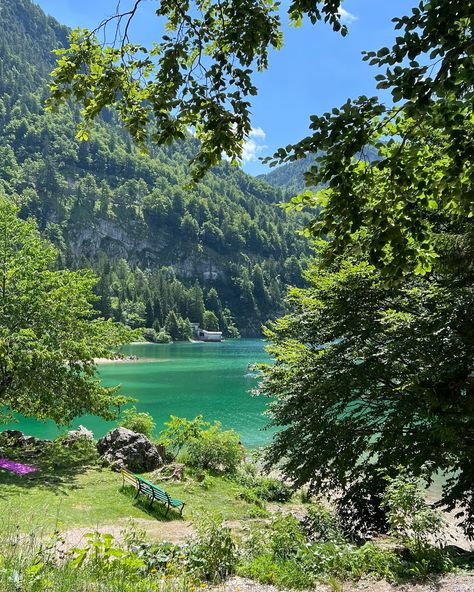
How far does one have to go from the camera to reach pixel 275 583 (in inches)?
257

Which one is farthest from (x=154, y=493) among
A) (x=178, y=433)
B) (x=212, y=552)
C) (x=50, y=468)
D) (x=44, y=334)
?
(x=44, y=334)

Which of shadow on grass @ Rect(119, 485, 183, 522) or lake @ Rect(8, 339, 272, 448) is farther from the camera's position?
lake @ Rect(8, 339, 272, 448)

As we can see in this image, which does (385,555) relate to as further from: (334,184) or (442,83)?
(442,83)

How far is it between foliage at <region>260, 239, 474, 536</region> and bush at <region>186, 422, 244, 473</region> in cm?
614

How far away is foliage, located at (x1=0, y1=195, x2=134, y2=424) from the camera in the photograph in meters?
16.3

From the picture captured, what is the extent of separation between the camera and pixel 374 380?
11.0m

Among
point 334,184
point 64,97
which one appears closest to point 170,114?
point 64,97

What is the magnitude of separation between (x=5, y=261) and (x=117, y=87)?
1513 cm

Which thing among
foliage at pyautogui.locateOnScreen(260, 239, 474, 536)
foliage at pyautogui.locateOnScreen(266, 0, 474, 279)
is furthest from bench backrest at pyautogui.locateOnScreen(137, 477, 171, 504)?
foliage at pyautogui.locateOnScreen(266, 0, 474, 279)

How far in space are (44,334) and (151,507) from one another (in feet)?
24.4

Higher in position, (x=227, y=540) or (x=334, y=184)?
(x=334, y=184)

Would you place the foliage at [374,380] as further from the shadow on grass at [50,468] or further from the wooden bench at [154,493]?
the shadow on grass at [50,468]

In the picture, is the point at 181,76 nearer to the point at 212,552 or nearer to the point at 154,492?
the point at 212,552

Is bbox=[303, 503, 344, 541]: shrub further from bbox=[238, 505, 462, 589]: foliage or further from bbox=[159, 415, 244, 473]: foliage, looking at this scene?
bbox=[159, 415, 244, 473]: foliage
